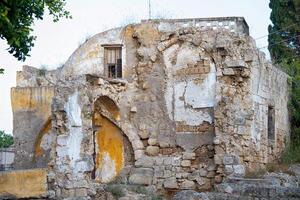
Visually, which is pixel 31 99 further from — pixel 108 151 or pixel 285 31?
pixel 285 31

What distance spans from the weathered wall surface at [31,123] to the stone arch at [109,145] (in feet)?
Result: 10.4

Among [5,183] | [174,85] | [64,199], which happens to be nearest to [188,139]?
[174,85]

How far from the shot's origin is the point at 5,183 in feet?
37.1

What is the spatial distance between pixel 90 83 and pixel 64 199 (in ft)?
10.9

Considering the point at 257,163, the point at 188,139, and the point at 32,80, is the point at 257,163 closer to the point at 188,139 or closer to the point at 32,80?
the point at 188,139

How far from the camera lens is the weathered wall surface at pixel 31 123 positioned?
56.5 ft

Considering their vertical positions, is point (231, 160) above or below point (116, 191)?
above

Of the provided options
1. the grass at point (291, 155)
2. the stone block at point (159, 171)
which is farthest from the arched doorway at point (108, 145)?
the grass at point (291, 155)

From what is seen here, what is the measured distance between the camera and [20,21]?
7027 mm

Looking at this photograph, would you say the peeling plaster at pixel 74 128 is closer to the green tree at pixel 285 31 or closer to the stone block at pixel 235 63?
the stone block at pixel 235 63

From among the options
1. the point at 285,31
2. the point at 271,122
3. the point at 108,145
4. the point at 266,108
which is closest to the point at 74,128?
the point at 108,145

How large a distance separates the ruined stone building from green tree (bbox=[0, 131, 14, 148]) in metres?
13.2

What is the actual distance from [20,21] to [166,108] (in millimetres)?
7643

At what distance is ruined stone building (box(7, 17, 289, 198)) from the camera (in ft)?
41.3
